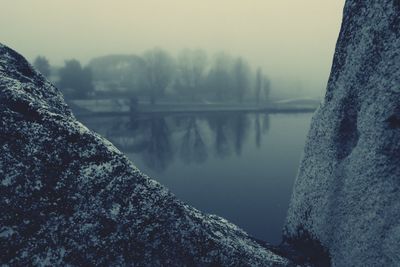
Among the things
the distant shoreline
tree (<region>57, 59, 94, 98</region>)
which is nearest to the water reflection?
the distant shoreline

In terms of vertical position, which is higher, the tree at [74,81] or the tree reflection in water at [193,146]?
the tree at [74,81]

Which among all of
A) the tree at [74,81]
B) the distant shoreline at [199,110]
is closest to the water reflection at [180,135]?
the distant shoreline at [199,110]

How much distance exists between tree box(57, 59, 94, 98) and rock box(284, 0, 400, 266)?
2067 inches

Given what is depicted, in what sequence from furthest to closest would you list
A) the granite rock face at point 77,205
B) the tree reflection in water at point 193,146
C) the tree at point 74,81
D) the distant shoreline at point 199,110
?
the tree at point 74,81 → the distant shoreline at point 199,110 → the tree reflection in water at point 193,146 → the granite rock face at point 77,205

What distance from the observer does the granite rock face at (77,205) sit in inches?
96.5

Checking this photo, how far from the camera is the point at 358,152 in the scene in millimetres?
3293

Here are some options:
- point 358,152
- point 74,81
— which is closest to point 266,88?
point 74,81

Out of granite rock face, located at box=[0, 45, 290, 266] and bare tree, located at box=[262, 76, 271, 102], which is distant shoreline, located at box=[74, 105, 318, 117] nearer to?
bare tree, located at box=[262, 76, 271, 102]

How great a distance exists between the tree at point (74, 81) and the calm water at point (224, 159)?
7847mm

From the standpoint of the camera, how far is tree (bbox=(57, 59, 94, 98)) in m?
53.1

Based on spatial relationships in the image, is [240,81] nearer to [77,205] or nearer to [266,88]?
[266,88]

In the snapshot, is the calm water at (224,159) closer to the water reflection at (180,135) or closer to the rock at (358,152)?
the water reflection at (180,135)

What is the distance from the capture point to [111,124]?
1725 inches

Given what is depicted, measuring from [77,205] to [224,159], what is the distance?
24.8m
